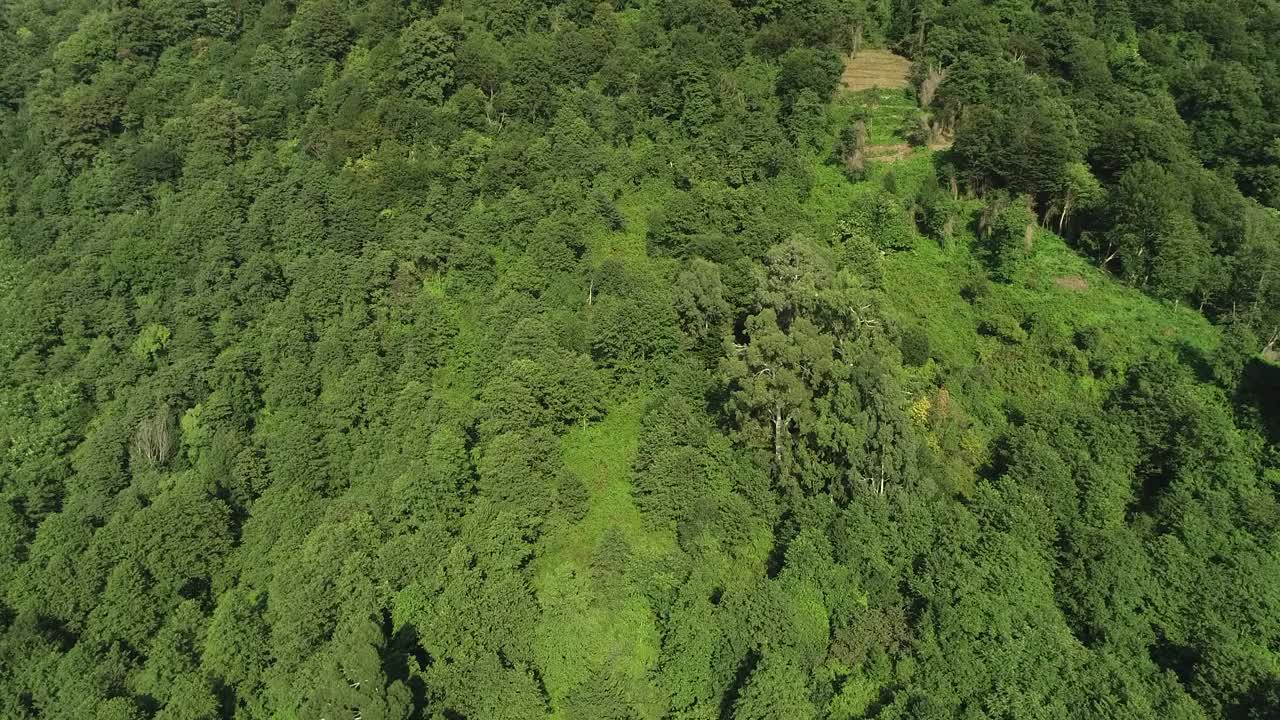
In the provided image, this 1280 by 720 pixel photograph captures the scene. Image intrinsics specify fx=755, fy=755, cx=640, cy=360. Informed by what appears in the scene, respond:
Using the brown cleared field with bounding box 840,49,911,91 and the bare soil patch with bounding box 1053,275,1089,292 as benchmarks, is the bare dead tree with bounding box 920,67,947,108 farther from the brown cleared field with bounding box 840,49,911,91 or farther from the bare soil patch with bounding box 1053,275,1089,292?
the bare soil patch with bounding box 1053,275,1089,292

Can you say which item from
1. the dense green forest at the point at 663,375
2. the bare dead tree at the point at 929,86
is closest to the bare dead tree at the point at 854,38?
the dense green forest at the point at 663,375

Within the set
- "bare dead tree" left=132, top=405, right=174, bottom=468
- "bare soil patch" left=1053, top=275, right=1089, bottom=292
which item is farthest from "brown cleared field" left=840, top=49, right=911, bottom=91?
"bare dead tree" left=132, top=405, right=174, bottom=468

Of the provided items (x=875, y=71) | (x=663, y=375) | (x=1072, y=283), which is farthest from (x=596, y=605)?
(x=875, y=71)

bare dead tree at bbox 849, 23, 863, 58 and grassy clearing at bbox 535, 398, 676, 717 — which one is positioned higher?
bare dead tree at bbox 849, 23, 863, 58

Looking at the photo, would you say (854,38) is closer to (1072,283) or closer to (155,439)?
(1072,283)

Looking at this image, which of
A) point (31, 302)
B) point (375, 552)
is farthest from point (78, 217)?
point (375, 552)

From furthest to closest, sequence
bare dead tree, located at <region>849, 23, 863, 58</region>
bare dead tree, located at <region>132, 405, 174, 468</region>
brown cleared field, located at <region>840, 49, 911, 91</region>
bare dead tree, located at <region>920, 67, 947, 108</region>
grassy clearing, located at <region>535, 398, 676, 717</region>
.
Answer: bare dead tree, located at <region>849, 23, 863, 58</region>, brown cleared field, located at <region>840, 49, 911, 91</region>, bare dead tree, located at <region>920, 67, 947, 108</region>, bare dead tree, located at <region>132, 405, 174, 468</region>, grassy clearing, located at <region>535, 398, 676, 717</region>
